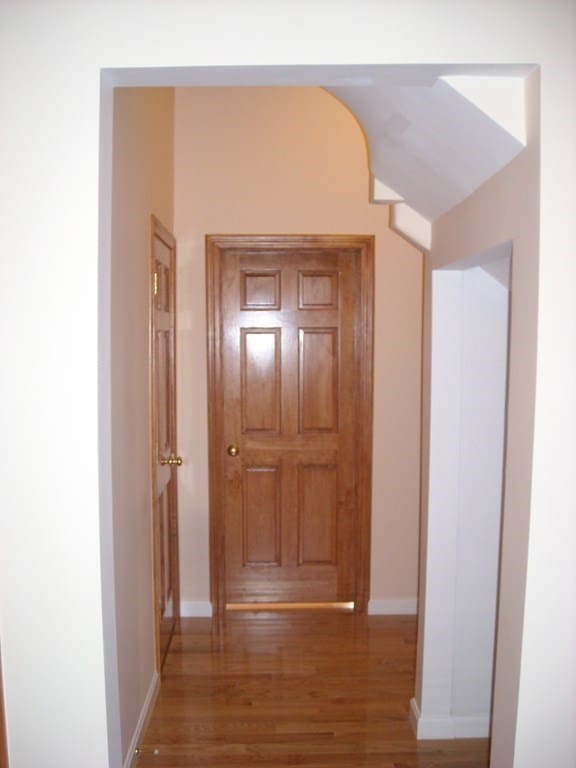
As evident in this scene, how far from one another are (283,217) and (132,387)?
4.84ft

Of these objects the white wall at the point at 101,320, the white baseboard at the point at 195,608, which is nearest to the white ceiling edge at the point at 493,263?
the white wall at the point at 101,320

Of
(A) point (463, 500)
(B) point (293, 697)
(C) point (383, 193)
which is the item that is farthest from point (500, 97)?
(B) point (293, 697)

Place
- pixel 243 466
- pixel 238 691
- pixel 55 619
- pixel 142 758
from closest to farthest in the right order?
1. pixel 55 619
2. pixel 142 758
3. pixel 238 691
4. pixel 243 466

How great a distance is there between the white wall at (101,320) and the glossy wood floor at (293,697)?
1185mm

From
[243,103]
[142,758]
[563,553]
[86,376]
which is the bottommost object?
[142,758]

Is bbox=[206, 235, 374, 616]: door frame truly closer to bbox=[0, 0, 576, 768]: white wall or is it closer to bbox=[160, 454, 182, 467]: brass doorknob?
bbox=[160, 454, 182, 467]: brass doorknob

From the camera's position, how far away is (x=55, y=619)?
145 centimetres

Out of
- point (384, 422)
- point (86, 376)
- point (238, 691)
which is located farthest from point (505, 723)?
point (384, 422)

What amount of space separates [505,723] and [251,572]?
7.83 feet

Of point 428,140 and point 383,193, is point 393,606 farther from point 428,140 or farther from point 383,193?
point 428,140

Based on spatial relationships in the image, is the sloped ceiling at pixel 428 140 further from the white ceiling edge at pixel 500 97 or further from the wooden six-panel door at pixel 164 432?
the wooden six-panel door at pixel 164 432

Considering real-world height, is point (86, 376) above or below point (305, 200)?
below

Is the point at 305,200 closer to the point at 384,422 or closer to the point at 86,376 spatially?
the point at 384,422

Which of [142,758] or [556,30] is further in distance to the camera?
[142,758]
